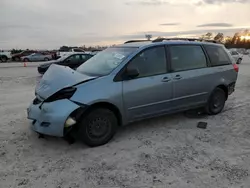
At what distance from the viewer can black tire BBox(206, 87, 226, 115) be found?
18.6ft

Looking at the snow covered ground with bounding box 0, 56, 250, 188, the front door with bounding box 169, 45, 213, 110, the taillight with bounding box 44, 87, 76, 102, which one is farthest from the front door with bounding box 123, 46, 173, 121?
the taillight with bounding box 44, 87, 76, 102

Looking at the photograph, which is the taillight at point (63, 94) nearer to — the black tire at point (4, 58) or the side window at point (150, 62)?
the side window at point (150, 62)

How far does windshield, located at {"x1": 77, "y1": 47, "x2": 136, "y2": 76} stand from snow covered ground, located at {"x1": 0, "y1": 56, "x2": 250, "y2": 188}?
1241mm

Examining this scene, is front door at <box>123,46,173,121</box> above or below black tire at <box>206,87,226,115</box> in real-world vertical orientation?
above

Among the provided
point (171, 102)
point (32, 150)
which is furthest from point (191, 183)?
point (32, 150)

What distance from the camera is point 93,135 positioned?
4.09 metres

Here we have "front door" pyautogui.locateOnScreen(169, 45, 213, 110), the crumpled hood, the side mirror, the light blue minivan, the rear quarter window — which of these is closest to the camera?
the light blue minivan

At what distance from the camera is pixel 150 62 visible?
4668 mm

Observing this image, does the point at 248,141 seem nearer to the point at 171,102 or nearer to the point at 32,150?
the point at 171,102

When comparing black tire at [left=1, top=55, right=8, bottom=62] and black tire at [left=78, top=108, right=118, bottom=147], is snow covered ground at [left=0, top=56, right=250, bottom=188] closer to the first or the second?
black tire at [left=78, top=108, right=118, bottom=147]

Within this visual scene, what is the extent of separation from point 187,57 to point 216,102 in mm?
1397

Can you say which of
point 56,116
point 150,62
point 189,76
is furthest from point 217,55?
point 56,116

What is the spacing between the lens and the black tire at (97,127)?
399 cm

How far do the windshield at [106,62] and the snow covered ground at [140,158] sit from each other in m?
1.24
